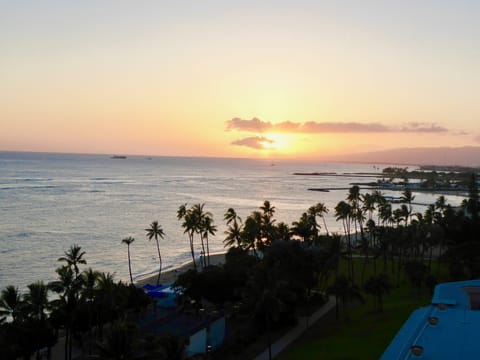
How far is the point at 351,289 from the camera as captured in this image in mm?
43000

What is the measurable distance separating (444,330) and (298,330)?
20.1 m

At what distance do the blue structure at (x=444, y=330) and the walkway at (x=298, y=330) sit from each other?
13.5 metres

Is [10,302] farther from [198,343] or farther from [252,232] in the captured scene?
[252,232]

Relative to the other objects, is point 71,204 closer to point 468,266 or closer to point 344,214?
point 344,214

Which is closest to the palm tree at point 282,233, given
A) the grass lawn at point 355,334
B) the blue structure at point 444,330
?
the grass lawn at point 355,334

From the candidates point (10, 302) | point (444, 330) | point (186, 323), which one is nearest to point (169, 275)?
point (186, 323)

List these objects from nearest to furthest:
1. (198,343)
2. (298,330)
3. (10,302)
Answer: (10,302) → (198,343) → (298,330)

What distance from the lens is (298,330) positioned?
41.8 meters

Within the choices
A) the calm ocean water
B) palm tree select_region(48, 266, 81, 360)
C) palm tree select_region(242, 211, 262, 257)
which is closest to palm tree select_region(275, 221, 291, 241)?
palm tree select_region(242, 211, 262, 257)

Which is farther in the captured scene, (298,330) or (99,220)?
(99,220)

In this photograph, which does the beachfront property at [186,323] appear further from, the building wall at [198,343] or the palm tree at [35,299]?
the palm tree at [35,299]

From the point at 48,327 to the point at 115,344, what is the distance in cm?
1666

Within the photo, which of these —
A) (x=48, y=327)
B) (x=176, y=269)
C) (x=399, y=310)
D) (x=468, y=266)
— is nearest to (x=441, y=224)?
(x=468, y=266)

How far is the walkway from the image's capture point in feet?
119
